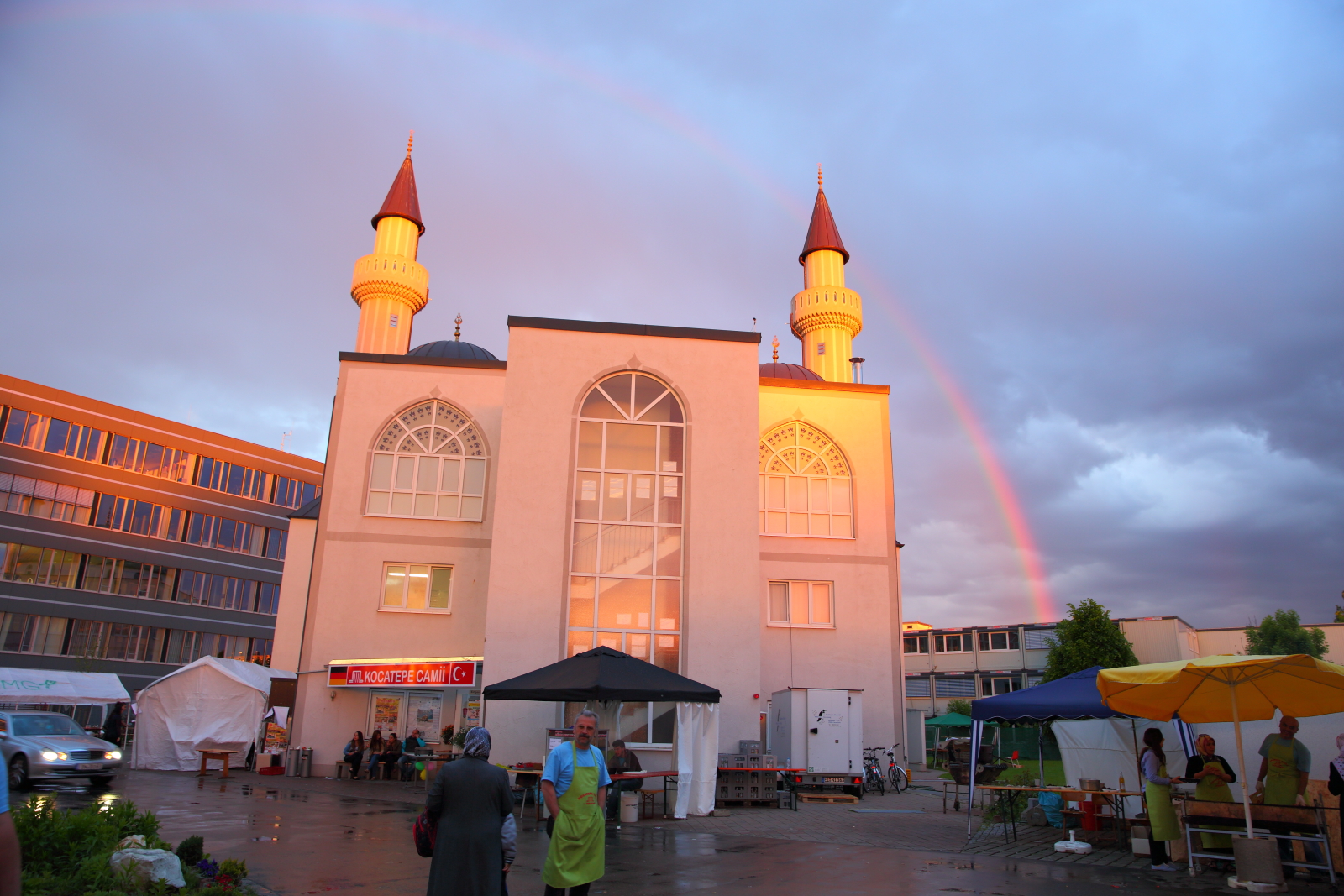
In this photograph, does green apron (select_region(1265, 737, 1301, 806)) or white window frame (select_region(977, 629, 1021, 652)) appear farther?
white window frame (select_region(977, 629, 1021, 652))

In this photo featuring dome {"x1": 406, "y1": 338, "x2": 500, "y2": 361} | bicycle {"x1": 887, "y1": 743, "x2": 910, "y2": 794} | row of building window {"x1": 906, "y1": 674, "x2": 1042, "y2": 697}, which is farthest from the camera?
row of building window {"x1": 906, "y1": 674, "x2": 1042, "y2": 697}

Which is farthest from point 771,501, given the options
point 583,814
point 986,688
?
point 986,688

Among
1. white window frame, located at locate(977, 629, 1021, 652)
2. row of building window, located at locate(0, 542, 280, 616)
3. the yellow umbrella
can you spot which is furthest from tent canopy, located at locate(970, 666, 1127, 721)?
white window frame, located at locate(977, 629, 1021, 652)

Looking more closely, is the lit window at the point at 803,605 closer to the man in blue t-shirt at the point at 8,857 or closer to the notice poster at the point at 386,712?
the notice poster at the point at 386,712

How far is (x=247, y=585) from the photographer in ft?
185

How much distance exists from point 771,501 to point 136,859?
68.9 ft

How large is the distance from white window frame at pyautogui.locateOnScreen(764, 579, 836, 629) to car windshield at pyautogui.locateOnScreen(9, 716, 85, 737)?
1691 cm

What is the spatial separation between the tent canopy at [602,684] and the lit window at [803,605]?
400 inches

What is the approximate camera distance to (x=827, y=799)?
1998 cm

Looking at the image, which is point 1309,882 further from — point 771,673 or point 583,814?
point 771,673

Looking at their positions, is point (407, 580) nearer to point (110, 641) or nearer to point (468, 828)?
point (468, 828)

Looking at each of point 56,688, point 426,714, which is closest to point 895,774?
point 426,714

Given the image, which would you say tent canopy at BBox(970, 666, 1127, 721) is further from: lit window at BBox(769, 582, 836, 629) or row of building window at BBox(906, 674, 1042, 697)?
row of building window at BBox(906, 674, 1042, 697)

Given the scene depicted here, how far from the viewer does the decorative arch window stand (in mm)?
21234
